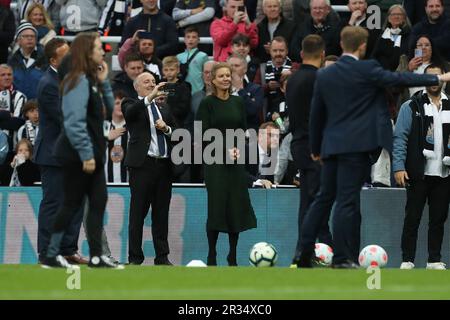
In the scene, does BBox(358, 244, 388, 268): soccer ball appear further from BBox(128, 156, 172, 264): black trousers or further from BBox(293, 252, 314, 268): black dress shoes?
BBox(128, 156, 172, 264): black trousers

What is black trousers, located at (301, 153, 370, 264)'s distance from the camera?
1324 centimetres

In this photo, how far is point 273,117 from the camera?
62.4ft

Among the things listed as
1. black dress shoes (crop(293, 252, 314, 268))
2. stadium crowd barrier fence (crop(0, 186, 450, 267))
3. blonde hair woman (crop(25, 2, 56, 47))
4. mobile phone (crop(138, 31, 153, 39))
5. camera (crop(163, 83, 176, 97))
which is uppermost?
blonde hair woman (crop(25, 2, 56, 47))

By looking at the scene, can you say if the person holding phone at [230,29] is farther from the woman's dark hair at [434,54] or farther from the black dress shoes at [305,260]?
the black dress shoes at [305,260]

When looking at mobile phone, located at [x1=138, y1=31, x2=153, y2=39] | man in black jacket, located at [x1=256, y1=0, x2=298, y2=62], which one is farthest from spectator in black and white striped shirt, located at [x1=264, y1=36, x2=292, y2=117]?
mobile phone, located at [x1=138, y1=31, x2=153, y2=39]

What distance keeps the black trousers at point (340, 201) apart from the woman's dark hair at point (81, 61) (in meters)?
2.45

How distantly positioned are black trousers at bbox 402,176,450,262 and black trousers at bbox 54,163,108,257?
555 centimetres

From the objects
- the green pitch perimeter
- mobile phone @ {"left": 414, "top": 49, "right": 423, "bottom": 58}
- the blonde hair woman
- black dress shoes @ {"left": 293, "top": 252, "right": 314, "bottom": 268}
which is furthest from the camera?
the blonde hair woman

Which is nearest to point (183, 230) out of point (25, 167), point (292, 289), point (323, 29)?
point (25, 167)

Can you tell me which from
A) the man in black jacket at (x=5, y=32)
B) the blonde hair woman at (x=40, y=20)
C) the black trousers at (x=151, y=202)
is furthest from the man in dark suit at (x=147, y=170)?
the man in black jacket at (x=5, y=32)

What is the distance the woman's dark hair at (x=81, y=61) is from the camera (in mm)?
12719

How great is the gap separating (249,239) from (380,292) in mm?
7033

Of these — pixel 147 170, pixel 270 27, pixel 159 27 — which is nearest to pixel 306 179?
pixel 147 170

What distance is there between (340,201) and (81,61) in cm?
275
